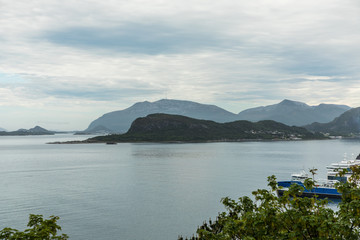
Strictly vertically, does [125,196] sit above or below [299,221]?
below

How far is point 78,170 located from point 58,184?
35.2m

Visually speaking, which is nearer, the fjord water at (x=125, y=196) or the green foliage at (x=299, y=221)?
the green foliage at (x=299, y=221)

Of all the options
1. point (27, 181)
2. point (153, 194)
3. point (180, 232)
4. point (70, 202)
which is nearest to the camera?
point (180, 232)

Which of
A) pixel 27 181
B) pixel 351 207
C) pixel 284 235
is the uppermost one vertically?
pixel 351 207

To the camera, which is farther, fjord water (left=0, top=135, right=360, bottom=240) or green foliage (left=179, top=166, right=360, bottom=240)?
fjord water (left=0, top=135, right=360, bottom=240)

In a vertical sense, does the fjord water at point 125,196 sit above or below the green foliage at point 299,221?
below

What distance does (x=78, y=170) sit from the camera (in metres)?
133

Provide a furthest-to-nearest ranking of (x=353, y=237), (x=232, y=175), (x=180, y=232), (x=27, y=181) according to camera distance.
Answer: (x=232, y=175) → (x=27, y=181) → (x=180, y=232) → (x=353, y=237)

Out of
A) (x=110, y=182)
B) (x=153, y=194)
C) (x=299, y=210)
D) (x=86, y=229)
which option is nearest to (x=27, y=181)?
(x=110, y=182)

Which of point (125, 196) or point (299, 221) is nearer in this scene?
point (299, 221)

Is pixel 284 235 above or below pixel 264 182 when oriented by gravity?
above

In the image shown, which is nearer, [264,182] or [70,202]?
[70,202]

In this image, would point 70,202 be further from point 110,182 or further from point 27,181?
point 27,181

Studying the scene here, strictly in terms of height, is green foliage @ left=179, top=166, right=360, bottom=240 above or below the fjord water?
above
